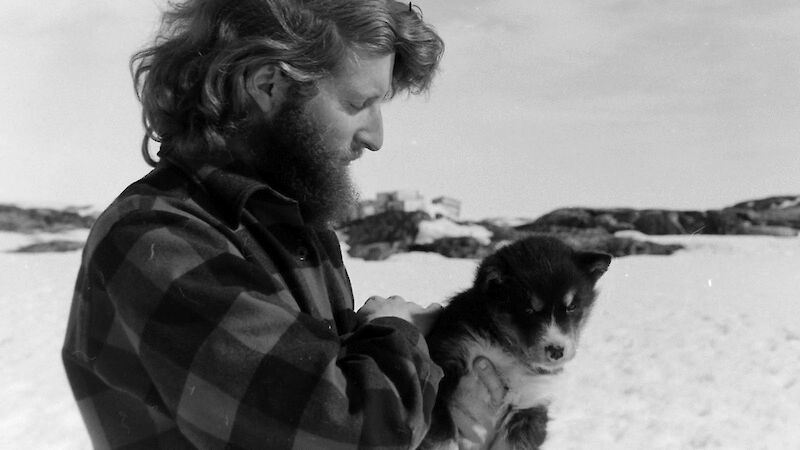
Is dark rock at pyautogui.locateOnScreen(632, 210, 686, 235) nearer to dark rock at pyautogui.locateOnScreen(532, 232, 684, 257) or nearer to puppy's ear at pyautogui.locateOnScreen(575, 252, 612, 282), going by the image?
dark rock at pyautogui.locateOnScreen(532, 232, 684, 257)

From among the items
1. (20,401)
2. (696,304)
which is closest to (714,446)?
(696,304)

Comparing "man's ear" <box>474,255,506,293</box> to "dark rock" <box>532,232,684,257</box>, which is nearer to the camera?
"man's ear" <box>474,255,506,293</box>

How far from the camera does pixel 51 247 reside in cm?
1744

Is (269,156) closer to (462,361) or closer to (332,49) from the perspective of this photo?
(332,49)

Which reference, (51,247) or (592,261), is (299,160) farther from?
(51,247)

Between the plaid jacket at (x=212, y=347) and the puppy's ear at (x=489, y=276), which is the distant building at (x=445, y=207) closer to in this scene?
the puppy's ear at (x=489, y=276)

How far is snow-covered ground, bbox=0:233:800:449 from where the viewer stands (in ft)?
22.9

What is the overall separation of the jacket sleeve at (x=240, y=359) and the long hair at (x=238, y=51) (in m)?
0.56

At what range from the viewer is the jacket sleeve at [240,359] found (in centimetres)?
163

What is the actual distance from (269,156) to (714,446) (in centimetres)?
586

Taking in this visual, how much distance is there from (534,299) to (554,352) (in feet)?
0.81

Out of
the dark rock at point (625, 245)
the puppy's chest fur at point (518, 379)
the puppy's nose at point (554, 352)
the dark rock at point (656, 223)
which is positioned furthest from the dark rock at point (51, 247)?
the puppy's nose at point (554, 352)

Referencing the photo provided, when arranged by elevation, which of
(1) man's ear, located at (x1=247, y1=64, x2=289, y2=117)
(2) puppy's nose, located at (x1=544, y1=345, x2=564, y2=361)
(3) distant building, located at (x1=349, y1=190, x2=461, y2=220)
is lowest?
(3) distant building, located at (x1=349, y1=190, x2=461, y2=220)

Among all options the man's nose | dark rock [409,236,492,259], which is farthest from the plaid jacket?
dark rock [409,236,492,259]
